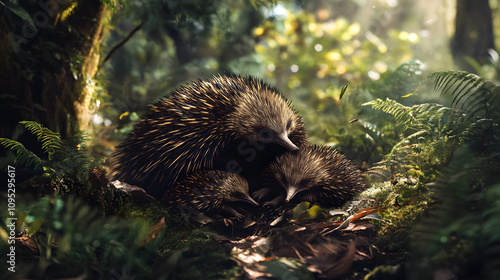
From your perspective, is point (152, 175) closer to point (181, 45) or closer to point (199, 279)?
point (199, 279)

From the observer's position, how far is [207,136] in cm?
397

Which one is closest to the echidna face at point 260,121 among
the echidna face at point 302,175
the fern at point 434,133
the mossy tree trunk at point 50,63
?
the echidna face at point 302,175

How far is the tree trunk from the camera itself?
22.5ft

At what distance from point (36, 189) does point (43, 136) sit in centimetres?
60

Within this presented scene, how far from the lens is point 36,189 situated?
11.8 feet

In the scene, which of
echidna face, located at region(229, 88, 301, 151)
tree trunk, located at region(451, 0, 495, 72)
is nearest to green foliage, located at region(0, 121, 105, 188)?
echidna face, located at region(229, 88, 301, 151)

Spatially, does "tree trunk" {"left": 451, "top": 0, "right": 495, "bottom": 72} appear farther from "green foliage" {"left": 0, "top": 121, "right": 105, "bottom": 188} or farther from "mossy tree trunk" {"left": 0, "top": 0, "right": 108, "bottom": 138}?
"green foliage" {"left": 0, "top": 121, "right": 105, "bottom": 188}

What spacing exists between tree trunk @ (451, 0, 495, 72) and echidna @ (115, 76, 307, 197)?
5.06m

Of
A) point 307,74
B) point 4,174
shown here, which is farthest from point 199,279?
point 307,74

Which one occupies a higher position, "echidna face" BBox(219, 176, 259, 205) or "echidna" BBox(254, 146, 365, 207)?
"echidna" BBox(254, 146, 365, 207)

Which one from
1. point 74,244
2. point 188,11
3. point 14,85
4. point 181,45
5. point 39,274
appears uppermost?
point 181,45

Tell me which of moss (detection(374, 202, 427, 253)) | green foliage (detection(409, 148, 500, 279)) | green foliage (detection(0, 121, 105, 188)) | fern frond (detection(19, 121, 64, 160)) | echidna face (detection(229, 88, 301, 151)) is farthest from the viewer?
echidna face (detection(229, 88, 301, 151))

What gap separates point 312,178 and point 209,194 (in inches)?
44.5

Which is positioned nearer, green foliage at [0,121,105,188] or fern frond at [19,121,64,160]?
green foliage at [0,121,105,188]
